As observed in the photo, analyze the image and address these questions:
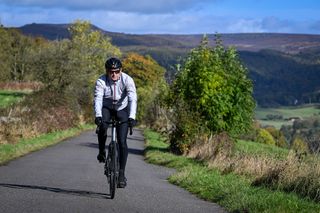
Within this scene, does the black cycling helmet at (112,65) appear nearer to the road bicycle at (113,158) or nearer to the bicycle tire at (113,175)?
the road bicycle at (113,158)

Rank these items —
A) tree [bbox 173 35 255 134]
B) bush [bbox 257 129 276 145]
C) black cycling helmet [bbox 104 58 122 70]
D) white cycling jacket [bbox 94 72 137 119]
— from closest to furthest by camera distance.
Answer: black cycling helmet [bbox 104 58 122 70] → white cycling jacket [bbox 94 72 137 119] → tree [bbox 173 35 255 134] → bush [bbox 257 129 276 145]

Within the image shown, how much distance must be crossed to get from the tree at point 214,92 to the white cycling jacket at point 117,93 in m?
16.3

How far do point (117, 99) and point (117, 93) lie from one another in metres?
0.10

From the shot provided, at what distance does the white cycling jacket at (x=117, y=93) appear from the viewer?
1011 centimetres

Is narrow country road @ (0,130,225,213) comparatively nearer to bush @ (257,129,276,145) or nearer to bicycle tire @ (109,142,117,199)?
bicycle tire @ (109,142,117,199)

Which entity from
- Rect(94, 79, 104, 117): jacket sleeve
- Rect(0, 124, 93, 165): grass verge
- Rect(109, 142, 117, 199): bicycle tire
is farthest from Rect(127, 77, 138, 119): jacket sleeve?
Rect(0, 124, 93, 165): grass verge

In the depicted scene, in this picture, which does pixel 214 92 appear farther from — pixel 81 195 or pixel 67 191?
pixel 81 195

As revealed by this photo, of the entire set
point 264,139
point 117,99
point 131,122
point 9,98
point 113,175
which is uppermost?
point 117,99

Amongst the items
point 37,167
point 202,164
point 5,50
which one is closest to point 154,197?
point 37,167

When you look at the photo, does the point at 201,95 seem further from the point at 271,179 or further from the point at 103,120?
the point at 103,120

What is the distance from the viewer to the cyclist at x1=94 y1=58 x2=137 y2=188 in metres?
10.1

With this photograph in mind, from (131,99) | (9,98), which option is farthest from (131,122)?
(9,98)

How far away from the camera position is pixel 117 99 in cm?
1023

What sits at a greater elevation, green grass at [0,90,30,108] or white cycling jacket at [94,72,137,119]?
white cycling jacket at [94,72,137,119]
